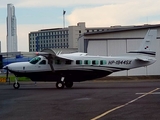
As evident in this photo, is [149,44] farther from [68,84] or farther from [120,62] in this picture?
[68,84]

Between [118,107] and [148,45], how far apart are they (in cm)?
1678

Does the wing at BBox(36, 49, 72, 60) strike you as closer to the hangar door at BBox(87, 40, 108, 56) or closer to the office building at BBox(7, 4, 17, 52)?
the hangar door at BBox(87, 40, 108, 56)

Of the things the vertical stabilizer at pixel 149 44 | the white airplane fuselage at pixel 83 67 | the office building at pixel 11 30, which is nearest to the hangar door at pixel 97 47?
the vertical stabilizer at pixel 149 44

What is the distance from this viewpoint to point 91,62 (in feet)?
98.3

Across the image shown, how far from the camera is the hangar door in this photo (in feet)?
169

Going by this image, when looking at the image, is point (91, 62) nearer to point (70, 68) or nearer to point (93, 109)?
point (70, 68)

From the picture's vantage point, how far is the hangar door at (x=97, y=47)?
2031 inches

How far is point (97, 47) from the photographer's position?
170 ft

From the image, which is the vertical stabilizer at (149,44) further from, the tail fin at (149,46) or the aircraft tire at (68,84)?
the aircraft tire at (68,84)

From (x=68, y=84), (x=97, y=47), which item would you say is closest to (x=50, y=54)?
(x=68, y=84)

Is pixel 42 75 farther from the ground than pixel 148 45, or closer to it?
closer to it

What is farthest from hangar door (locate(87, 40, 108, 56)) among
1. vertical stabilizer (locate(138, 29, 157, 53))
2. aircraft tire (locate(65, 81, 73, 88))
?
aircraft tire (locate(65, 81, 73, 88))

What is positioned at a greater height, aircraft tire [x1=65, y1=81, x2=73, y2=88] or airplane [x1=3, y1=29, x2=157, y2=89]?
airplane [x1=3, y1=29, x2=157, y2=89]

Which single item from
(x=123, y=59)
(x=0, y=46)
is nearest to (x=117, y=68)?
(x=123, y=59)
